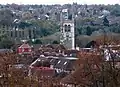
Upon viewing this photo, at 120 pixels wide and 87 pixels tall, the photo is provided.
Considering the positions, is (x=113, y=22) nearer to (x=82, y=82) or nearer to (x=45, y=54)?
(x=45, y=54)

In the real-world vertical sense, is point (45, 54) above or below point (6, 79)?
below

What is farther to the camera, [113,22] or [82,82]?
[113,22]

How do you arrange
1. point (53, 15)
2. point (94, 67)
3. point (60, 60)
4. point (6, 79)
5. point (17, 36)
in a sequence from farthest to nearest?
point (53, 15) < point (17, 36) < point (60, 60) < point (94, 67) < point (6, 79)

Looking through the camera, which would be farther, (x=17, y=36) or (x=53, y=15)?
(x=53, y=15)

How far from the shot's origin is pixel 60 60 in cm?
2177

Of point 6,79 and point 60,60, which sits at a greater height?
point 6,79

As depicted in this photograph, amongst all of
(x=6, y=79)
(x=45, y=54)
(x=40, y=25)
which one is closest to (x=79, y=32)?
(x=40, y=25)

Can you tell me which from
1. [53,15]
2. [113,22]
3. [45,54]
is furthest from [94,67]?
[53,15]

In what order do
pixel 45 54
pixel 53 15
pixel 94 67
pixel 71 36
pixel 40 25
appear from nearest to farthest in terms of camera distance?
pixel 94 67, pixel 45 54, pixel 71 36, pixel 40 25, pixel 53 15

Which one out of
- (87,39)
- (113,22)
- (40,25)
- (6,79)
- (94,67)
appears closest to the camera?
(6,79)

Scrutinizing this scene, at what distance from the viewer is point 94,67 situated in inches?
497

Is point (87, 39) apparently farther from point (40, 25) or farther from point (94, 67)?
point (94, 67)

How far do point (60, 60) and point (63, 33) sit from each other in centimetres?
1017

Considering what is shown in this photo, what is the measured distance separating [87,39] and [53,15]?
2705 cm
